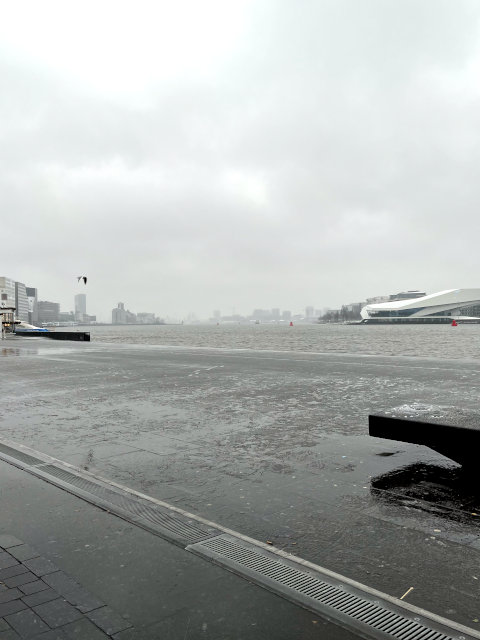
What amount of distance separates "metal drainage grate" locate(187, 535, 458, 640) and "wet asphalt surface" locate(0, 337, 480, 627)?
0.72 ft

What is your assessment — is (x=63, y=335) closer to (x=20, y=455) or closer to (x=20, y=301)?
(x=20, y=455)

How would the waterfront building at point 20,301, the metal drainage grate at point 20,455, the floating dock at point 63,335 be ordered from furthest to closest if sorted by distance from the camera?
1. the waterfront building at point 20,301
2. the floating dock at point 63,335
3. the metal drainage grate at point 20,455

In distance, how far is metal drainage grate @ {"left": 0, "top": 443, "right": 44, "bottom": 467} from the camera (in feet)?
21.0

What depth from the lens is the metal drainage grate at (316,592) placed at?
9.57 ft

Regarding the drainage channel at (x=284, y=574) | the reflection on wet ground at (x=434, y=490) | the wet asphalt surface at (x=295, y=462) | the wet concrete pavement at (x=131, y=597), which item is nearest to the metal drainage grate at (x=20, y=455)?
the wet asphalt surface at (x=295, y=462)

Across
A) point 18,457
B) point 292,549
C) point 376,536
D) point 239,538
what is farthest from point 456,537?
point 18,457

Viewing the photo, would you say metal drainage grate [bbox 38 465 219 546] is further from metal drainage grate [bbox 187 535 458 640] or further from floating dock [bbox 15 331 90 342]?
floating dock [bbox 15 331 90 342]

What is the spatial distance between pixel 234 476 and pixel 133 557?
221 centimetres

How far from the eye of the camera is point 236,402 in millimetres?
10898

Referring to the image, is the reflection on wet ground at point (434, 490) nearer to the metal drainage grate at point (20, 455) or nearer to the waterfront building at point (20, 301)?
the metal drainage grate at point (20, 455)

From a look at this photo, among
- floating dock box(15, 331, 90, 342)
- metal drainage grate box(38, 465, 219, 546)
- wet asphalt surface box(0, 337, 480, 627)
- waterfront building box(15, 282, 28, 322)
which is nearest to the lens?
wet asphalt surface box(0, 337, 480, 627)

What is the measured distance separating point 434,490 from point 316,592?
2513 mm

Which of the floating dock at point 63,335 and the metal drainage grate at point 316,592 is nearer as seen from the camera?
the metal drainage grate at point 316,592

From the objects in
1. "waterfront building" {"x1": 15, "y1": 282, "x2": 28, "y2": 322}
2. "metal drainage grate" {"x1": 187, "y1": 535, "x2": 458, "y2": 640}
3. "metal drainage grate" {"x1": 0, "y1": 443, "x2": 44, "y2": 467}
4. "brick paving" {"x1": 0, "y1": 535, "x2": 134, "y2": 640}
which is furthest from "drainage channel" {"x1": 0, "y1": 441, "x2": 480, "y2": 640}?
"waterfront building" {"x1": 15, "y1": 282, "x2": 28, "y2": 322}
